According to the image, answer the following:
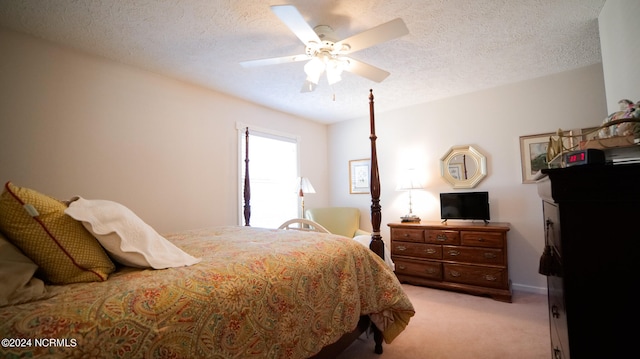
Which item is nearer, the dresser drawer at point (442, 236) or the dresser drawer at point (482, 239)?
the dresser drawer at point (482, 239)

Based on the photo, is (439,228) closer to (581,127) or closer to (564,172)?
(581,127)

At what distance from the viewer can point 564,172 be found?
2.55 feet

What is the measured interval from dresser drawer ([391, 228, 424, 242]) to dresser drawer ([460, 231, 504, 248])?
0.47 m

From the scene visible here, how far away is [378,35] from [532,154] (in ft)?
8.61

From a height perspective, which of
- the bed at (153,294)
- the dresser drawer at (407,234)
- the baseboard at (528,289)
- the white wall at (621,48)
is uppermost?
the white wall at (621,48)

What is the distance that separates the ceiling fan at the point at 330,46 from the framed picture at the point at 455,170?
206 centimetres

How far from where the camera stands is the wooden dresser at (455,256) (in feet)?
9.20

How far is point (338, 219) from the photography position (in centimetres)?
397

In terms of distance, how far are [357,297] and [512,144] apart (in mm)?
2935

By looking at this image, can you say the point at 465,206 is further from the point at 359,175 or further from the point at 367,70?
the point at 367,70

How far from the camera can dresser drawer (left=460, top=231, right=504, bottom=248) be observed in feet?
9.21

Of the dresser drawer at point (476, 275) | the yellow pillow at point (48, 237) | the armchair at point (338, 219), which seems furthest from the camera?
the armchair at point (338, 219)

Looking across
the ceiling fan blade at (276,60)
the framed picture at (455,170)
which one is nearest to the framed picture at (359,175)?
the framed picture at (455,170)

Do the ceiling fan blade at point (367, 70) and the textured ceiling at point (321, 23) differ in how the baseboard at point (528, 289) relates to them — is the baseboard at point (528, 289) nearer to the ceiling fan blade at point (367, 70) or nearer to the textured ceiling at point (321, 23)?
the textured ceiling at point (321, 23)
